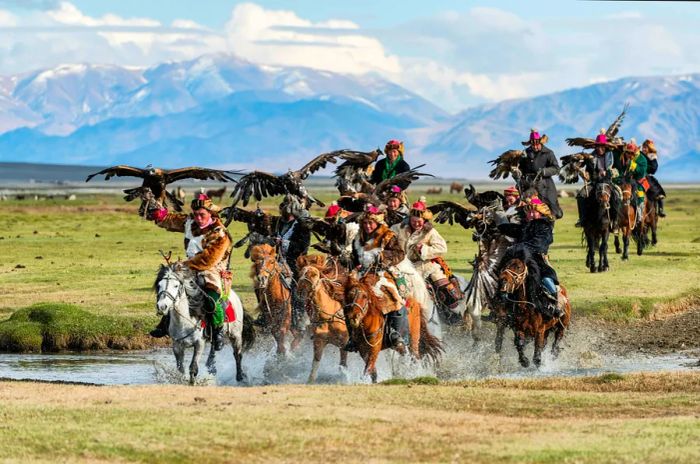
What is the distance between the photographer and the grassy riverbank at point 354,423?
13.0 m

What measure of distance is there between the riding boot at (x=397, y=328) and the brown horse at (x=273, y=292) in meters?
2.06

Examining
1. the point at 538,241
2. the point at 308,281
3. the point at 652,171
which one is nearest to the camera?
the point at 308,281

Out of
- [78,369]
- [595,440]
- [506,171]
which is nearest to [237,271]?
[506,171]

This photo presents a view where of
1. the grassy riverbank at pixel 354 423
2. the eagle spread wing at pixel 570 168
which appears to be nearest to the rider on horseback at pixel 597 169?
the eagle spread wing at pixel 570 168

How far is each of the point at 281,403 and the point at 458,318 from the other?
648 centimetres

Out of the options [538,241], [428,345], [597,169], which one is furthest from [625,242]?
[428,345]

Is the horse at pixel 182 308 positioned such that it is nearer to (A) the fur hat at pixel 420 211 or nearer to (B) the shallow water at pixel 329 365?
(B) the shallow water at pixel 329 365

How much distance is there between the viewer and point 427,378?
18.1 meters

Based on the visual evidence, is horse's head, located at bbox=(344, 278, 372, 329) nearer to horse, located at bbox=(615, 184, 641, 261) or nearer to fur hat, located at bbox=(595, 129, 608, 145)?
fur hat, located at bbox=(595, 129, 608, 145)

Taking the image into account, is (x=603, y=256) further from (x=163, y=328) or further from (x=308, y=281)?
(x=163, y=328)

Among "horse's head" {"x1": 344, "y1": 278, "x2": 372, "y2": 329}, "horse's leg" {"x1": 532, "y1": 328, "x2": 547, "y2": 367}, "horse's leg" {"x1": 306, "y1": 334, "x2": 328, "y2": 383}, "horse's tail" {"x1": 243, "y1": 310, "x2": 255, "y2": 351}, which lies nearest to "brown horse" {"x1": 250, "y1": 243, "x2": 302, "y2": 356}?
"horse's tail" {"x1": 243, "y1": 310, "x2": 255, "y2": 351}

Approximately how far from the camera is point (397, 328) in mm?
18734

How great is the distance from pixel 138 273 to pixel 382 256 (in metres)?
16.4

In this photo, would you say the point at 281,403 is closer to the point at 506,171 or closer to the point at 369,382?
the point at 369,382
